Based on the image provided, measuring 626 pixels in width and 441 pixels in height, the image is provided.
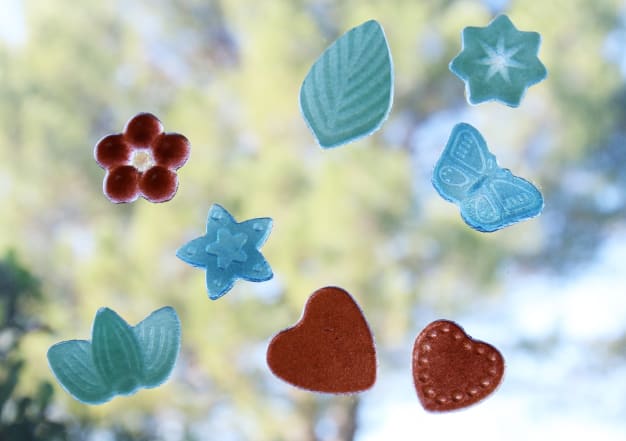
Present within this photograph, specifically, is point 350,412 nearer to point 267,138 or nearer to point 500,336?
point 500,336

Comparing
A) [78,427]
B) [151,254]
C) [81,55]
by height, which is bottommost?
[78,427]

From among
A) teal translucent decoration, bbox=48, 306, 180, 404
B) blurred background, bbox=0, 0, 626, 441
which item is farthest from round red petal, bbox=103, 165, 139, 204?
blurred background, bbox=0, 0, 626, 441

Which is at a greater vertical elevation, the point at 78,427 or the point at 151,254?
the point at 151,254

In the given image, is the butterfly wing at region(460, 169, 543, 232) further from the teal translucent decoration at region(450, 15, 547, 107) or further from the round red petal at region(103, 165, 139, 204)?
→ the round red petal at region(103, 165, 139, 204)

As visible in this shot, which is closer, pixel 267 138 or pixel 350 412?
pixel 350 412

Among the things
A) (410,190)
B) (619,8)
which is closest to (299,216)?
(410,190)

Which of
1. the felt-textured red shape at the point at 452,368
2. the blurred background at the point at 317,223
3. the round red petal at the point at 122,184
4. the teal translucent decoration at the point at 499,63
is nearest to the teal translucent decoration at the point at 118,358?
the round red petal at the point at 122,184
